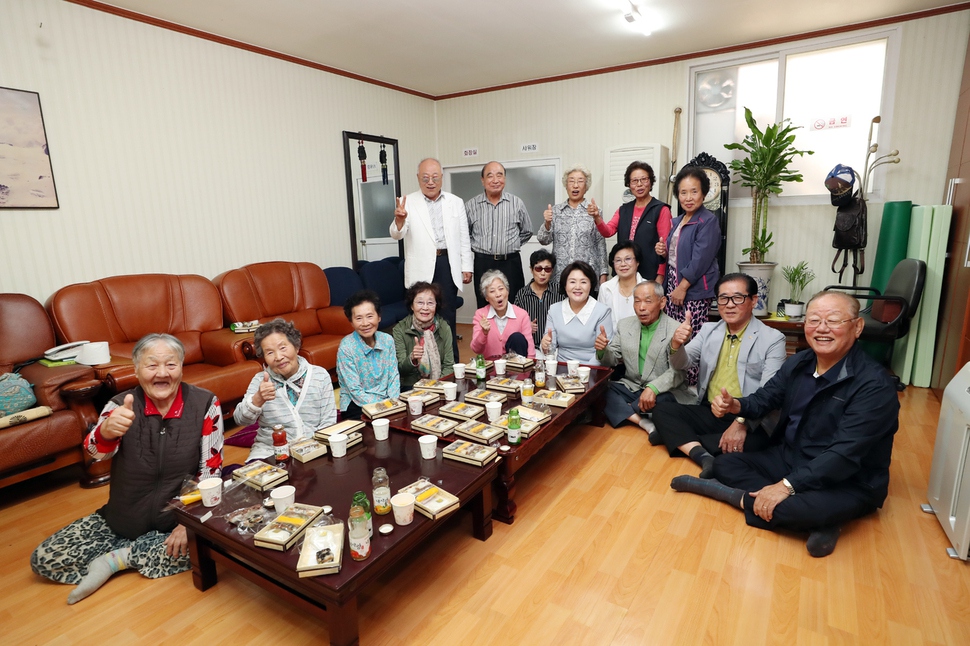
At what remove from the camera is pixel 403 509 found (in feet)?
5.11

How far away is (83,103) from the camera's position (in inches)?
131

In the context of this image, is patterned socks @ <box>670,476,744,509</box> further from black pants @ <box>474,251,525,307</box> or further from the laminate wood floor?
black pants @ <box>474,251,525,307</box>

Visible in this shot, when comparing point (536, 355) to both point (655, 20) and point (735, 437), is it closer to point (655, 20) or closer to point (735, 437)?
point (735, 437)

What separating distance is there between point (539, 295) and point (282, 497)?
2476mm

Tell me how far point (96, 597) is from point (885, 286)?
5306 millimetres

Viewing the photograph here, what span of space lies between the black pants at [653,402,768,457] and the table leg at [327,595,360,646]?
6.24ft

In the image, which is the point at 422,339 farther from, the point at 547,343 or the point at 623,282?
the point at 623,282

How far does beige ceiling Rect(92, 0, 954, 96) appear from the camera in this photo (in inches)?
139

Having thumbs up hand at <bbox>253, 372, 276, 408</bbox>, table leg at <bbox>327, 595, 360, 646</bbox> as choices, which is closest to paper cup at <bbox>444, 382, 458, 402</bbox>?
thumbs up hand at <bbox>253, 372, 276, 408</bbox>

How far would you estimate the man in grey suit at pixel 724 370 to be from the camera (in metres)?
2.53

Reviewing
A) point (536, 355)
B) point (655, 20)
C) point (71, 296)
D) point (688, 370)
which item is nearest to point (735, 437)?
point (688, 370)

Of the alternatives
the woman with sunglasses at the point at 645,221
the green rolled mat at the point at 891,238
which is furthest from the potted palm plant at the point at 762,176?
the woman with sunglasses at the point at 645,221

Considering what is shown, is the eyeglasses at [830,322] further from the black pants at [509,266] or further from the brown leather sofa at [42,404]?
the brown leather sofa at [42,404]

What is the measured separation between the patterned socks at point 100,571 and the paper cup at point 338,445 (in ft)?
2.74
